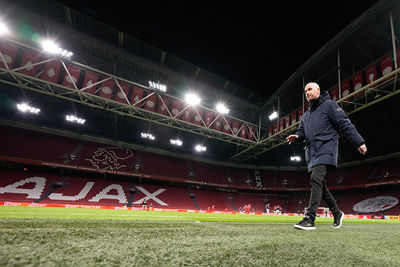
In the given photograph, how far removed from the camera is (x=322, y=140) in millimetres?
2143

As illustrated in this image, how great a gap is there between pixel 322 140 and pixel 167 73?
506 inches

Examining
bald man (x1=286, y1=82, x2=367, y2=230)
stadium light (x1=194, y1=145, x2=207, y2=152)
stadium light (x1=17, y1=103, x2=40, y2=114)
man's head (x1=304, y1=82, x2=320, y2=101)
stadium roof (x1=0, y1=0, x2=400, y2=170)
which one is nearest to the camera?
bald man (x1=286, y1=82, x2=367, y2=230)

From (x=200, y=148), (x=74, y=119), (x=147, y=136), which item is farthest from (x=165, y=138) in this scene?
(x=74, y=119)

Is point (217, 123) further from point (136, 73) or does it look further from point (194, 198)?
point (194, 198)

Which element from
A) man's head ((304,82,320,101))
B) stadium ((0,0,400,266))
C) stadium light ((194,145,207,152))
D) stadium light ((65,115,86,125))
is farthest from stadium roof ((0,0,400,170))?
man's head ((304,82,320,101))

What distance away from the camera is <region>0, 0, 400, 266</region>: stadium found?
117cm

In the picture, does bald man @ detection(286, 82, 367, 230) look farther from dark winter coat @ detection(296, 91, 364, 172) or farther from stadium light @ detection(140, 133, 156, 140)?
stadium light @ detection(140, 133, 156, 140)

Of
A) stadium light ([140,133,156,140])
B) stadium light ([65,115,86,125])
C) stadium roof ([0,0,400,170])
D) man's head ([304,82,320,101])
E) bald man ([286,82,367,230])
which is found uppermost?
stadium roof ([0,0,400,170])

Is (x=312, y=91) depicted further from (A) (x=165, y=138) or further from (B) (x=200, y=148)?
(B) (x=200, y=148)

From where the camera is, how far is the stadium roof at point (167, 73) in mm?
9859

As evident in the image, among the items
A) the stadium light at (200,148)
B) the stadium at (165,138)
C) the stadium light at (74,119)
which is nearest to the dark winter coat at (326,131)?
the stadium at (165,138)

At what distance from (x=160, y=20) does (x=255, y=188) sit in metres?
21.0

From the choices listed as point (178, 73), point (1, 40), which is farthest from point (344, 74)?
point (1, 40)

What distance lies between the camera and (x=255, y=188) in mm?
23141
